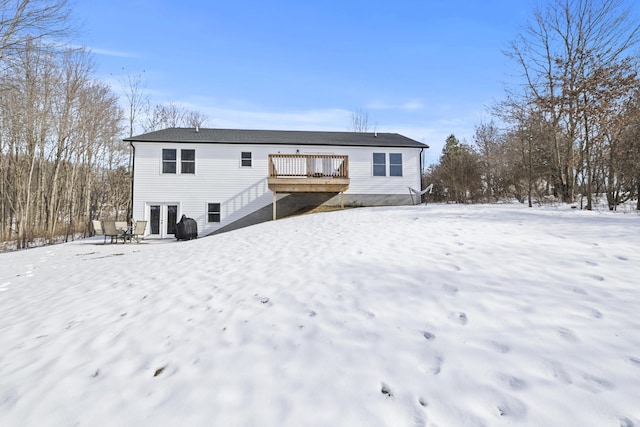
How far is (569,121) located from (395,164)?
744 centimetres

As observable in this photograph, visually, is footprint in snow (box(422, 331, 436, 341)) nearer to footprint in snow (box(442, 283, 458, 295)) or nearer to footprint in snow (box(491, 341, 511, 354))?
footprint in snow (box(491, 341, 511, 354))

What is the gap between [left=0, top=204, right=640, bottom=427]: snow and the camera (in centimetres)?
173

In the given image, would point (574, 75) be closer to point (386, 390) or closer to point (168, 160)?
point (386, 390)

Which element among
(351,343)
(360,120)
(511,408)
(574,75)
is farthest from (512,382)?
(360,120)

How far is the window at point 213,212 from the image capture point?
49.6 feet

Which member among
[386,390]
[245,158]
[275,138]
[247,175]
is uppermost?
[275,138]

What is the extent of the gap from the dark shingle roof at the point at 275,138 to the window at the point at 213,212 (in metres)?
3.24

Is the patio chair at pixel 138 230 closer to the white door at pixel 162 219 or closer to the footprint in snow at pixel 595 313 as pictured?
the white door at pixel 162 219

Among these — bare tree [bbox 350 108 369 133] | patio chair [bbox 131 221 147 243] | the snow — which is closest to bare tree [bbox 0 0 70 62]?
patio chair [bbox 131 221 147 243]

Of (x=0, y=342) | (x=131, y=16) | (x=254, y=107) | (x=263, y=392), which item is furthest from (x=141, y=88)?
(x=263, y=392)

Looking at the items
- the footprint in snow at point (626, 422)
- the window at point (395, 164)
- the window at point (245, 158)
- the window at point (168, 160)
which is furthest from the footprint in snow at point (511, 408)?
the window at point (168, 160)

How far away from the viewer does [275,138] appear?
16.3 meters

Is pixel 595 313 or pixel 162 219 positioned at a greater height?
pixel 162 219

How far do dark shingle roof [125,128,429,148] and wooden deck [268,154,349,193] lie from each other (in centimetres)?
164
